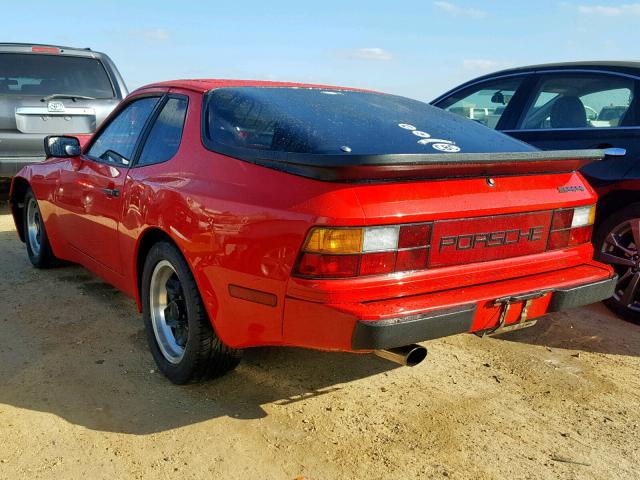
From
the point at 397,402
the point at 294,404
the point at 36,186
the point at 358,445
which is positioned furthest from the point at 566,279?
the point at 36,186

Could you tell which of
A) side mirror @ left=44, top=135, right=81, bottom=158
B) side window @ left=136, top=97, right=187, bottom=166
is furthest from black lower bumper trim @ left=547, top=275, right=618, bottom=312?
side mirror @ left=44, top=135, right=81, bottom=158

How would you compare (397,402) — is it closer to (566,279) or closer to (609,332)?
(566,279)

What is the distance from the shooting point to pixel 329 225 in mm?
2209

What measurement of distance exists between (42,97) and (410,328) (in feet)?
19.4

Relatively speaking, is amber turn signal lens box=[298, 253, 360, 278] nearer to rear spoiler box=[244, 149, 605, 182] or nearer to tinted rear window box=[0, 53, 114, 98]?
rear spoiler box=[244, 149, 605, 182]

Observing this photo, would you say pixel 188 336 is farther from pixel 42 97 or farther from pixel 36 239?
pixel 42 97

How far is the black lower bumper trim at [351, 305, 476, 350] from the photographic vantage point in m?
2.19

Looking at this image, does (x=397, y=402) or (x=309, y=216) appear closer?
(x=309, y=216)

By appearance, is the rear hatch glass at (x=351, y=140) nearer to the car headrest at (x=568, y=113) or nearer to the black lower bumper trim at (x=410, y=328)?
the black lower bumper trim at (x=410, y=328)

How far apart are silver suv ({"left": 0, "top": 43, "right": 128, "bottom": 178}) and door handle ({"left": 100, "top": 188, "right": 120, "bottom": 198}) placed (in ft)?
12.1

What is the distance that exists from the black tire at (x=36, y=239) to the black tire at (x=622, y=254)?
4.08m

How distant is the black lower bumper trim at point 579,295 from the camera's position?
269 cm

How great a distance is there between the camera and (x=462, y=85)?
5.14 m

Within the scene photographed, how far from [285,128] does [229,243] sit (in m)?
0.58
